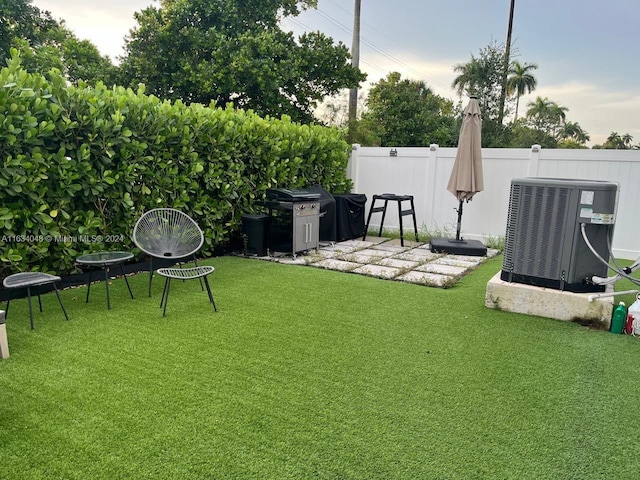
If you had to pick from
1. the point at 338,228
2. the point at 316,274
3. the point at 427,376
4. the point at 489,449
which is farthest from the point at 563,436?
the point at 338,228

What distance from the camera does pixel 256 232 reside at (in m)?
6.31

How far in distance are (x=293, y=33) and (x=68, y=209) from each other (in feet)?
36.0

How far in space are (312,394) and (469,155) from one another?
5.02m

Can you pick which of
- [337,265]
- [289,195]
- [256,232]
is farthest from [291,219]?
[337,265]

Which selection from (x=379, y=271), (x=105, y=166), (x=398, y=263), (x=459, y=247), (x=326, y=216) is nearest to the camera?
(x=105, y=166)

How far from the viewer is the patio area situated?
5352 millimetres

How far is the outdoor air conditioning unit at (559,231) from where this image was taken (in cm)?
353

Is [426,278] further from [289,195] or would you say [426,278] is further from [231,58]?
[231,58]

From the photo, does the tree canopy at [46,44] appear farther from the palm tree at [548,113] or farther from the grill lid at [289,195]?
the palm tree at [548,113]

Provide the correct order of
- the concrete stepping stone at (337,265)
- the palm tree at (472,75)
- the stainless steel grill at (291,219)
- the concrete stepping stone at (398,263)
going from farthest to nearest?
the palm tree at (472,75) → the stainless steel grill at (291,219) → the concrete stepping stone at (398,263) → the concrete stepping stone at (337,265)

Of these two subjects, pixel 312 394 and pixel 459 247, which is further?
pixel 459 247

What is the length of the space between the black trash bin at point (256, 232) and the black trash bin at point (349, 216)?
170cm

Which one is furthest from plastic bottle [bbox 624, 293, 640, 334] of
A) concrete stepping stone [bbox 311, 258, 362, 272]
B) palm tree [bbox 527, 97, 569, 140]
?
palm tree [bbox 527, 97, 569, 140]

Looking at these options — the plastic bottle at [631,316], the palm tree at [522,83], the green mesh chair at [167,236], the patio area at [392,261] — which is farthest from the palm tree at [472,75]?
the palm tree at [522,83]
